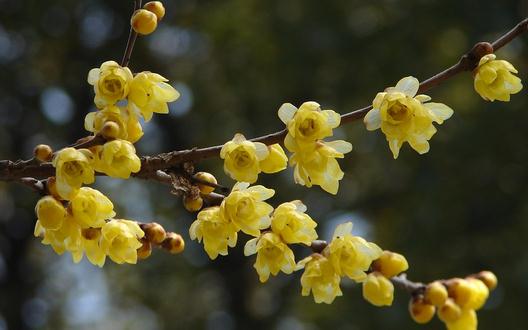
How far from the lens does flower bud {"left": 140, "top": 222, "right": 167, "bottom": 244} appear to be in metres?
1.57

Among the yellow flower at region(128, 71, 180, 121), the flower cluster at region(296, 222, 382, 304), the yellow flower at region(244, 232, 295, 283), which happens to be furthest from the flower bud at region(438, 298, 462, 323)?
the yellow flower at region(128, 71, 180, 121)

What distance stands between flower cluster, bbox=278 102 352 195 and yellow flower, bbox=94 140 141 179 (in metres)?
0.25

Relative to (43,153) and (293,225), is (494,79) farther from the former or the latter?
(43,153)

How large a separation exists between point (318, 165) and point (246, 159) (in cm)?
12

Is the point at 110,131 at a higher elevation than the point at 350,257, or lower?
higher

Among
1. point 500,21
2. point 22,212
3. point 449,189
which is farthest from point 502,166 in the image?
point 22,212

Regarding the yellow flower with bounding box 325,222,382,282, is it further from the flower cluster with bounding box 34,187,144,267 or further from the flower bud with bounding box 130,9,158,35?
the flower bud with bounding box 130,9,158,35

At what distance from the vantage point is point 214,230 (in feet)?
4.84

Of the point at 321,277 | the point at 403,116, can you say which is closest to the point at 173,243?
the point at 321,277

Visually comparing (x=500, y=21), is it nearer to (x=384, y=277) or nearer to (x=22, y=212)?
(x=384, y=277)

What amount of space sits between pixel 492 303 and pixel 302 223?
12.8ft

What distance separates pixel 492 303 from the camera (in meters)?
5.10

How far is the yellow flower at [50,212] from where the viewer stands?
1365mm

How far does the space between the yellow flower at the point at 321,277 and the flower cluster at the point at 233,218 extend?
5.3 inches
